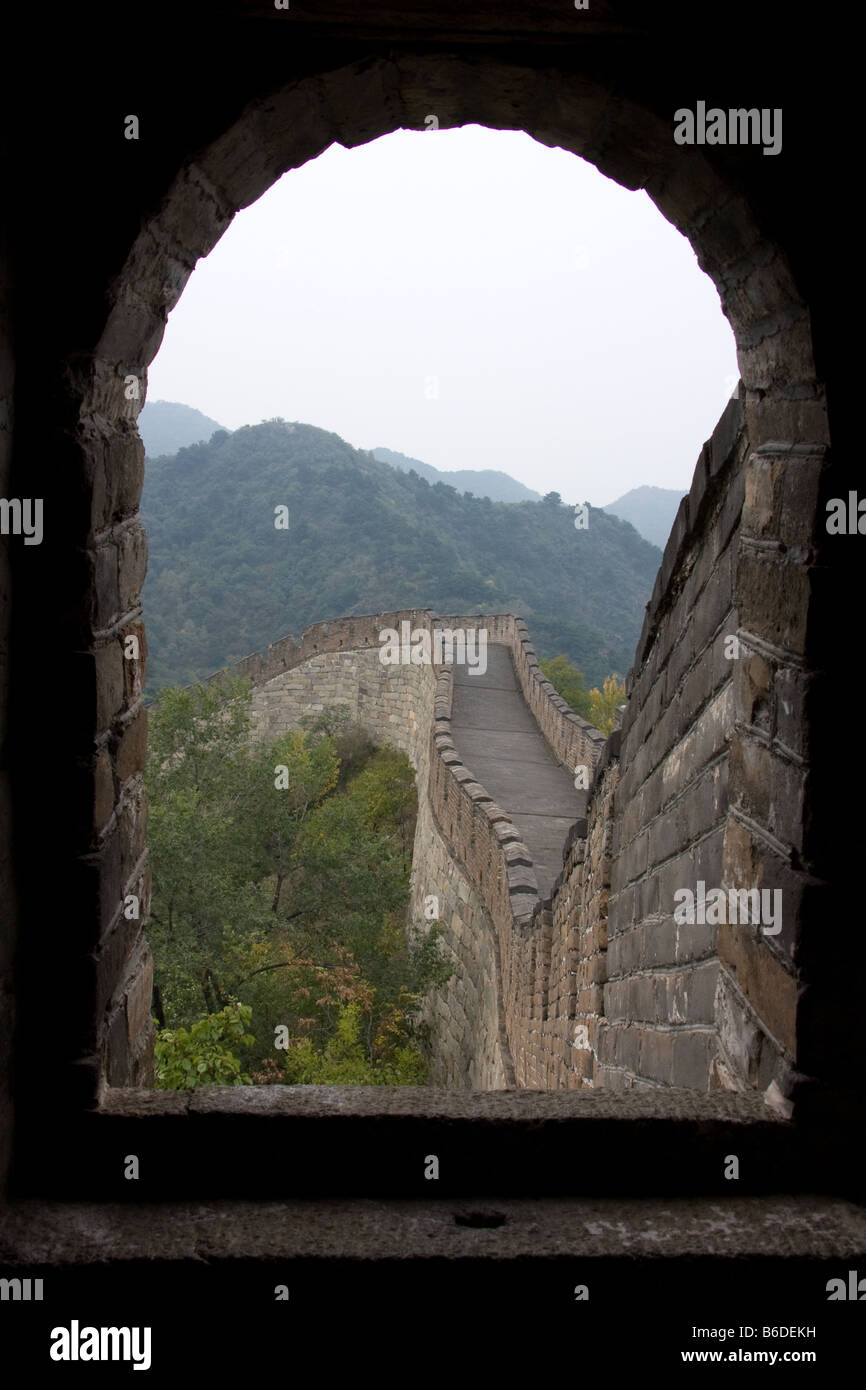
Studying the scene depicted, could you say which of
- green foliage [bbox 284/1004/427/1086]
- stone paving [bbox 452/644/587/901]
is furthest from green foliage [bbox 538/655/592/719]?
green foliage [bbox 284/1004/427/1086]

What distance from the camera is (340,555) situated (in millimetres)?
59688

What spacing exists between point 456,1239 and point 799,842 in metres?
0.82

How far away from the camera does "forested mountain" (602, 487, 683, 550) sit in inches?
5300

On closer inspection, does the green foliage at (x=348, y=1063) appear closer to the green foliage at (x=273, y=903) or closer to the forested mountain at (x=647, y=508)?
the green foliage at (x=273, y=903)

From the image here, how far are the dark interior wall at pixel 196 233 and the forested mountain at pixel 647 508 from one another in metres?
129

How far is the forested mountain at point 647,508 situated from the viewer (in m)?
135

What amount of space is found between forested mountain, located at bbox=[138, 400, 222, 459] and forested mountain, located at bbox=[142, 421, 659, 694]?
5993 centimetres

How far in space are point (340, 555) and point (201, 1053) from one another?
184ft
